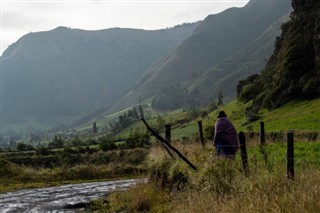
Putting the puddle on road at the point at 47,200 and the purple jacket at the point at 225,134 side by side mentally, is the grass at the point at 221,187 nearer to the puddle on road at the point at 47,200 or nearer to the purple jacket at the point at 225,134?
the purple jacket at the point at 225,134

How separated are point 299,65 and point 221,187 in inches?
2907

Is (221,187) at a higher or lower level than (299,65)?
lower

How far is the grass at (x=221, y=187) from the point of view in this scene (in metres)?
11.2

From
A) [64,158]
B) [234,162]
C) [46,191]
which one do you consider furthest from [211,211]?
[64,158]

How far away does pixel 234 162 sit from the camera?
1764cm

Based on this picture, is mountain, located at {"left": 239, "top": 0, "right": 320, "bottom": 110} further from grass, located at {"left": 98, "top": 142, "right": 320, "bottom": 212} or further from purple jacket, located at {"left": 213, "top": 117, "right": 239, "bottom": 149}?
purple jacket, located at {"left": 213, "top": 117, "right": 239, "bottom": 149}

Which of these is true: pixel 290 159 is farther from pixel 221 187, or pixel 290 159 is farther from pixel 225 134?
pixel 225 134

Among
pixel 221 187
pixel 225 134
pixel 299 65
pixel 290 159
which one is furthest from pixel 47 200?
pixel 299 65

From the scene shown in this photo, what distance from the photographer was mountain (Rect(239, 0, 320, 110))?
8096cm

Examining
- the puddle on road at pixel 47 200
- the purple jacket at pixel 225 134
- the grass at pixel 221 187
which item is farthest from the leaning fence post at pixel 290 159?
the puddle on road at pixel 47 200

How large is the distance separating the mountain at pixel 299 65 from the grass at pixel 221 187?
5648 cm

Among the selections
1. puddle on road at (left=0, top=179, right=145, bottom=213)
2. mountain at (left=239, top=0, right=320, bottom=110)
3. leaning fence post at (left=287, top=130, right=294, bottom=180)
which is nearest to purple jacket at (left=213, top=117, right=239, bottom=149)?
puddle on road at (left=0, top=179, right=145, bottom=213)

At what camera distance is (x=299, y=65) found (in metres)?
85.1

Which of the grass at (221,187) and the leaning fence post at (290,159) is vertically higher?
the leaning fence post at (290,159)
